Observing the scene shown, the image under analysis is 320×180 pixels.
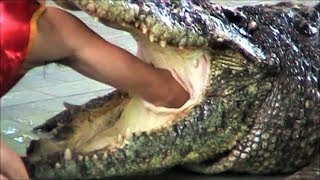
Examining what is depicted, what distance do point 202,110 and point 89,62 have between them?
0.30 metres

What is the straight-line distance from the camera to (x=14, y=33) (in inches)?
67.8

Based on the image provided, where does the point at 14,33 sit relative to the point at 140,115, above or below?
above

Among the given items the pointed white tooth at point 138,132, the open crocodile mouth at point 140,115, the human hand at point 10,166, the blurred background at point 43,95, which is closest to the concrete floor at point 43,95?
the blurred background at point 43,95

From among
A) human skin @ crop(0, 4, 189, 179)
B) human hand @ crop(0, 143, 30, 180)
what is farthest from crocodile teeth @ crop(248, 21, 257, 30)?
human hand @ crop(0, 143, 30, 180)

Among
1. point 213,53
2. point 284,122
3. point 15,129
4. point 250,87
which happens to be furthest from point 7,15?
point 15,129

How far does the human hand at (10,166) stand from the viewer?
1664 mm

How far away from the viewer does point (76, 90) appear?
290 centimetres

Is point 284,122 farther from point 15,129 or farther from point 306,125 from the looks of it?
point 15,129

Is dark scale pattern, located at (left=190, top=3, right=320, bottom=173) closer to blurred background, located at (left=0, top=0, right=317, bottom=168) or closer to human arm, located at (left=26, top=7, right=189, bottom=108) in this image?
human arm, located at (left=26, top=7, right=189, bottom=108)

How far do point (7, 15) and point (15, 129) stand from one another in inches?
38.4

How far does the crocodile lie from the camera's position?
1870 mm

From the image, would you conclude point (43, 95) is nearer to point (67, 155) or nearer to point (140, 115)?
point (140, 115)

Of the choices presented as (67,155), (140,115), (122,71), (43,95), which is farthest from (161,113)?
(43,95)

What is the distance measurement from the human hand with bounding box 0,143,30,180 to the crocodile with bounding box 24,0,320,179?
0.44ft
